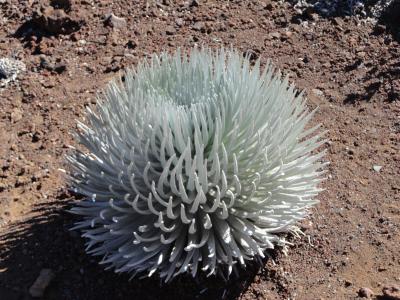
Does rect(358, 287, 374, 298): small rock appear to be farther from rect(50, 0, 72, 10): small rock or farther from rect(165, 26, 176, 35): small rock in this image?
rect(50, 0, 72, 10): small rock

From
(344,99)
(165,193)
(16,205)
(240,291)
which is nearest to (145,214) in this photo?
(165,193)

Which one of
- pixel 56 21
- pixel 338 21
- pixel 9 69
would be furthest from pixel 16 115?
pixel 338 21

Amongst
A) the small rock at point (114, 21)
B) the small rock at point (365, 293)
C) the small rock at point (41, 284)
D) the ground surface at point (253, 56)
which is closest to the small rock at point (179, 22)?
the ground surface at point (253, 56)

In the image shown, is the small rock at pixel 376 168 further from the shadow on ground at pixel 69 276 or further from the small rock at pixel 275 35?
the small rock at pixel 275 35

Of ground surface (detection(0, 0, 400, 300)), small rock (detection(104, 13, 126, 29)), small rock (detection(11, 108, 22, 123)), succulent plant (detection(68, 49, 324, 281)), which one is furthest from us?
small rock (detection(104, 13, 126, 29))

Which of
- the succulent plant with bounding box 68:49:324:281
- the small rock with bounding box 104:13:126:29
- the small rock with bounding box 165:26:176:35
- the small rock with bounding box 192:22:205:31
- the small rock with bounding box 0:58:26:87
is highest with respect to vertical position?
the succulent plant with bounding box 68:49:324:281

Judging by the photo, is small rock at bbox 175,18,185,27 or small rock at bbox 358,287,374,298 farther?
small rock at bbox 175,18,185,27

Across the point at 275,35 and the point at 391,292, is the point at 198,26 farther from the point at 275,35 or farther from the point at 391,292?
the point at 391,292

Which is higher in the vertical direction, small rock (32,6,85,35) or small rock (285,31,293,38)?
small rock (285,31,293,38)

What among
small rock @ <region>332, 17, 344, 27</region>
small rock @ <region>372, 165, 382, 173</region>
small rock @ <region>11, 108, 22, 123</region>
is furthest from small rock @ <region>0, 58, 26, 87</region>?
small rock @ <region>372, 165, 382, 173</region>
